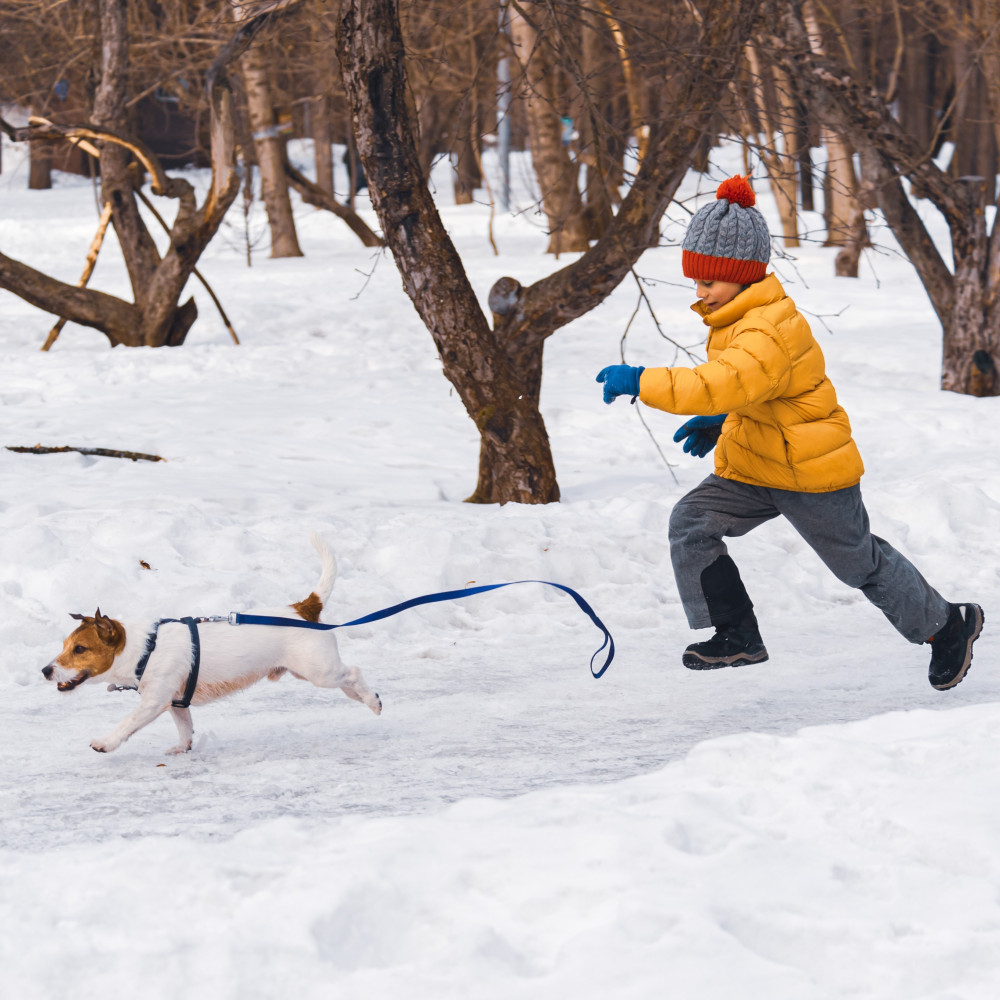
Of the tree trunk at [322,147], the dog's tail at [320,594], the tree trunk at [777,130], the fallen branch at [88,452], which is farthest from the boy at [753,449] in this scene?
the tree trunk at [322,147]

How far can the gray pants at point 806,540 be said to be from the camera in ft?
14.0

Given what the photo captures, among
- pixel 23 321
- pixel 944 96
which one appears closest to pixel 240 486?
pixel 23 321

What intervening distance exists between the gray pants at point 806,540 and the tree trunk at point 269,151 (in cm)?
1799

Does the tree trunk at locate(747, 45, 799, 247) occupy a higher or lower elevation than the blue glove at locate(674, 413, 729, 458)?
higher

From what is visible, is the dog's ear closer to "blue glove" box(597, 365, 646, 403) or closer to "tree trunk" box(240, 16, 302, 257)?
"blue glove" box(597, 365, 646, 403)

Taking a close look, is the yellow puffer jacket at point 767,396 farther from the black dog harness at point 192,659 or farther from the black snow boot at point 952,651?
the black dog harness at point 192,659

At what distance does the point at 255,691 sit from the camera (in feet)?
16.2

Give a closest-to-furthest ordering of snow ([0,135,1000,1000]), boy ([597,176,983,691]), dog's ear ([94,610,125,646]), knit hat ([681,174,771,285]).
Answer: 1. snow ([0,135,1000,1000])
2. dog's ear ([94,610,125,646])
3. boy ([597,176,983,691])
4. knit hat ([681,174,771,285])

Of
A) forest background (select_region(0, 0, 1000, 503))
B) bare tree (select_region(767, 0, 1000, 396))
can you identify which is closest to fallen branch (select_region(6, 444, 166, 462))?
forest background (select_region(0, 0, 1000, 503))

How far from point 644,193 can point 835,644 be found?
3.42 metres

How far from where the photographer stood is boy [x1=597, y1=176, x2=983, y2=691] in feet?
12.7

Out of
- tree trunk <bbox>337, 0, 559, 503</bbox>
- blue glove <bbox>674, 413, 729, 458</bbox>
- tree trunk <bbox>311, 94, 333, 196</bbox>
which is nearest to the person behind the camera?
blue glove <bbox>674, 413, 729, 458</bbox>

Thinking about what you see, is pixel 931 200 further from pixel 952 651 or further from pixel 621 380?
pixel 621 380

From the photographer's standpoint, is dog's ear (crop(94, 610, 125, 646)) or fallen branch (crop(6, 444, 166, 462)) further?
fallen branch (crop(6, 444, 166, 462))
